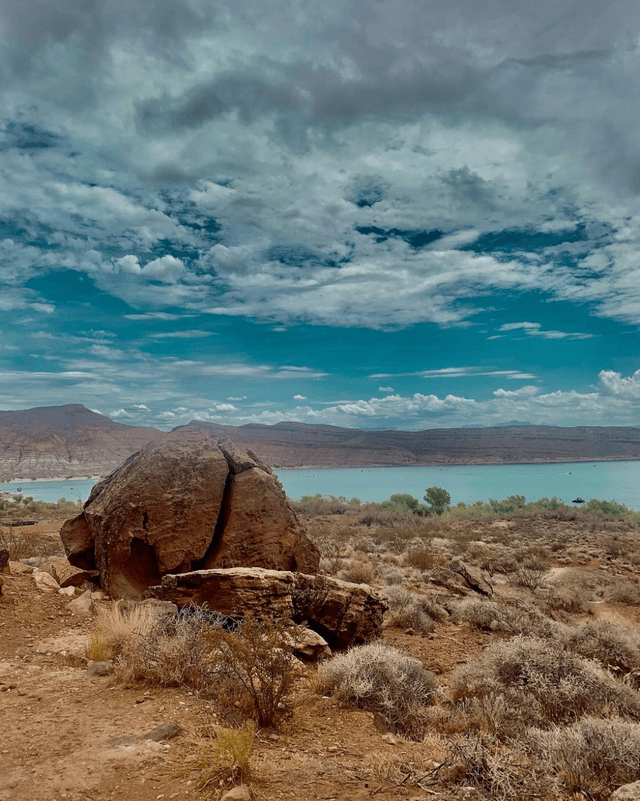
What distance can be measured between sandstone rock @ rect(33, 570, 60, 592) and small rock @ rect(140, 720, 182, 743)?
5.80 metres

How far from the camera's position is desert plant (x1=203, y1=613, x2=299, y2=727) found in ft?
14.9

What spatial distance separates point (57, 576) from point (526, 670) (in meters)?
8.53

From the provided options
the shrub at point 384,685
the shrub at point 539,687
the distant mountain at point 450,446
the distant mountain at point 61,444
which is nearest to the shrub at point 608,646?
the shrub at point 539,687

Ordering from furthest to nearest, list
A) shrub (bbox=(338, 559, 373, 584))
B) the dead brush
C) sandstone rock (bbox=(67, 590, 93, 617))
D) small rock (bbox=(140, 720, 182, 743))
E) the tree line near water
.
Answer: the tree line near water, shrub (bbox=(338, 559, 373, 584)), sandstone rock (bbox=(67, 590, 93, 617)), small rock (bbox=(140, 720, 182, 743)), the dead brush

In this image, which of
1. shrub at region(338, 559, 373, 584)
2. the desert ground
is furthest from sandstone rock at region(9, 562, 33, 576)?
shrub at region(338, 559, 373, 584)

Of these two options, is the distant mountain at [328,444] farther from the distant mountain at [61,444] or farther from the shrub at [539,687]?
the shrub at [539,687]

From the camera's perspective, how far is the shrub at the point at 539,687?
496 cm

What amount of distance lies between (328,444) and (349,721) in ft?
446

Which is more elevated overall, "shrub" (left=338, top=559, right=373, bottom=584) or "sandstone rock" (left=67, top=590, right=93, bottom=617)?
"sandstone rock" (left=67, top=590, right=93, bottom=617)

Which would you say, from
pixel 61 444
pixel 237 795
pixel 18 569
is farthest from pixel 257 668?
pixel 61 444

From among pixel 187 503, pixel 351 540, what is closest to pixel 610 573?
pixel 351 540

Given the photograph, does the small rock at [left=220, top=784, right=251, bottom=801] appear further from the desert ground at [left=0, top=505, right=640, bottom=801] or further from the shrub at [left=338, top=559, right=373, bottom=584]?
the shrub at [left=338, top=559, right=373, bottom=584]

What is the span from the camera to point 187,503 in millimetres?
8766

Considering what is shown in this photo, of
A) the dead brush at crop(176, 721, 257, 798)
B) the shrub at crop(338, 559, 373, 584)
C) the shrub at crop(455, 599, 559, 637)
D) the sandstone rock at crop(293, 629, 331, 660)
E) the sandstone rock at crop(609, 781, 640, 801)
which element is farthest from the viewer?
the shrub at crop(338, 559, 373, 584)
